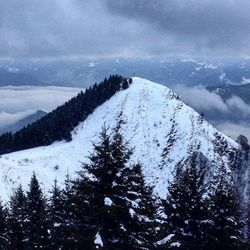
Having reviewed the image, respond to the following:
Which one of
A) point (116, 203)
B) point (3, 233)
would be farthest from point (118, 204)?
point (3, 233)

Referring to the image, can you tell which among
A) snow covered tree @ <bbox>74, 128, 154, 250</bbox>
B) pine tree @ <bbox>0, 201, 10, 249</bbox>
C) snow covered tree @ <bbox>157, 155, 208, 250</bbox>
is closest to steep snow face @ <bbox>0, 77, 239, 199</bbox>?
pine tree @ <bbox>0, 201, 10, 249</bbox>

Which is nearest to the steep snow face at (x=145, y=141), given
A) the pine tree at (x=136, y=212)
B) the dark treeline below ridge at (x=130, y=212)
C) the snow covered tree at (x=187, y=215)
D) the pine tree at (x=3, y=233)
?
the pine tree at (x=3, y=233)

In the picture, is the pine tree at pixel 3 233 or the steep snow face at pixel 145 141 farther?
the steep snow face at pixel 145 141

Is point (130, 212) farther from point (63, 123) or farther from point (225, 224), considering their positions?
point (63, 123)

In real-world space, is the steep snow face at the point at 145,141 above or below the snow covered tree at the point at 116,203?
above

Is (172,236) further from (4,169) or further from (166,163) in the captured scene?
(166,163)

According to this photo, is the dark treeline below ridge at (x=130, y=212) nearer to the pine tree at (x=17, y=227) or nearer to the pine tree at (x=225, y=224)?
the pine tree at (x=225, y=224)

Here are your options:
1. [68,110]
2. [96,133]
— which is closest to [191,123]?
[96,133]
